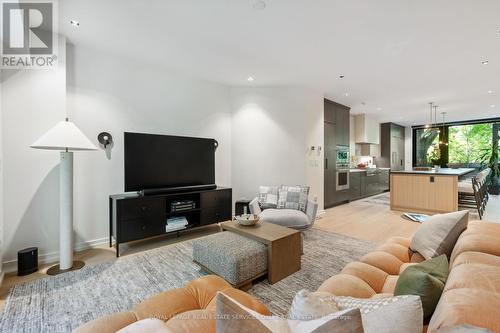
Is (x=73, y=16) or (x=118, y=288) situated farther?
(x=73, y=16)

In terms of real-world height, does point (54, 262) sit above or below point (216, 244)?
below

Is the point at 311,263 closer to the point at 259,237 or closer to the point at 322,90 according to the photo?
the point at 259,237

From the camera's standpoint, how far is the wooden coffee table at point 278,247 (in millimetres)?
2158

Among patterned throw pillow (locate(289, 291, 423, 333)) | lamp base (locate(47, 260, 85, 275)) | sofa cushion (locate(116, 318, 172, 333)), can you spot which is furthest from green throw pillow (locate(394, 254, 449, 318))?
lamp base (locate(47, 260, 85, 275))

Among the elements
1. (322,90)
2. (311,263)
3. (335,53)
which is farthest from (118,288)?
(322,90)

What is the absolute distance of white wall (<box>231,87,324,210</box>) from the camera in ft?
14.8

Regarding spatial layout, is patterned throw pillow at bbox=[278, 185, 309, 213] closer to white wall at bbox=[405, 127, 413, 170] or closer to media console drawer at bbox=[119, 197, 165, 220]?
media console drawer at bbox=[119, 197, 165, 220]

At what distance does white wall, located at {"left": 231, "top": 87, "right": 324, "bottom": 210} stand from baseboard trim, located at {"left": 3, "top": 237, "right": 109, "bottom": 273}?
7.65ft

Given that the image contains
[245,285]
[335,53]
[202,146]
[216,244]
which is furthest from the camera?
[202,146]

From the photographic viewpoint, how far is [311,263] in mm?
2578

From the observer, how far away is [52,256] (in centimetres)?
270

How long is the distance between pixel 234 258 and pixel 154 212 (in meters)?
1.62

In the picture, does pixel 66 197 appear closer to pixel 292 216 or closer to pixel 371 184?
pixel 292 216

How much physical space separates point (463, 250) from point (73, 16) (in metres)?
3.77
